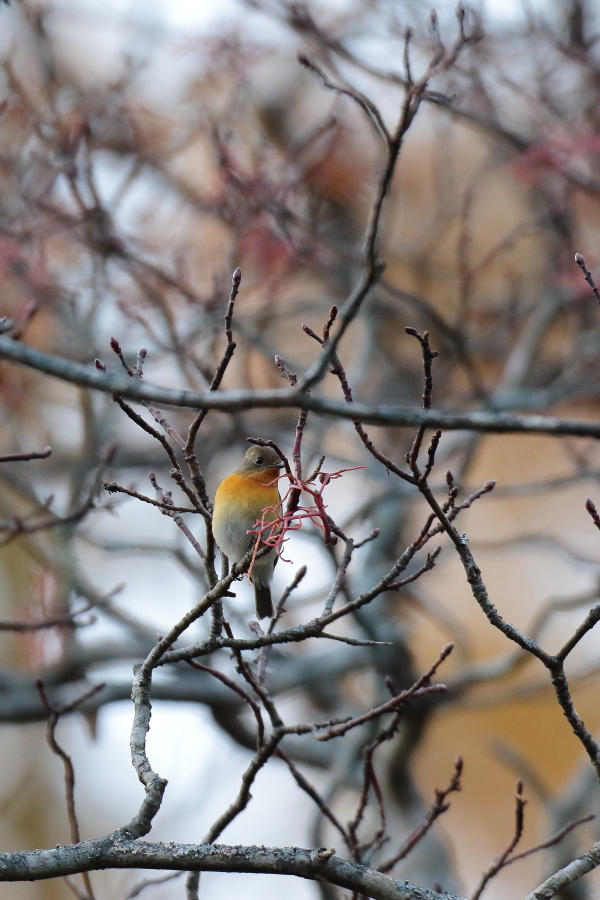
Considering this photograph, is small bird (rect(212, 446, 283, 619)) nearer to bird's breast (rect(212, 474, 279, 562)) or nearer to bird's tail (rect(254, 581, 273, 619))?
bird's breast (rect(212, 474, 279, 562))

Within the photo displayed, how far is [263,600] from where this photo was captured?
4.84 metres

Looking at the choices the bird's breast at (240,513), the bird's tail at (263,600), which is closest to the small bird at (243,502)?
the bird's breast at (240,513)

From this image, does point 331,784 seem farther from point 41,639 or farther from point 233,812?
point 233,812

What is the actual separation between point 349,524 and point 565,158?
3562 mm

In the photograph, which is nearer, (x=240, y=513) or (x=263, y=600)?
(x=240, y=513)

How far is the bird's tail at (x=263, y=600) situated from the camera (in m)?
4.80

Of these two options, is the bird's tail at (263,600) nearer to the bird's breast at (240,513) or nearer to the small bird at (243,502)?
the small bird at (243,502)

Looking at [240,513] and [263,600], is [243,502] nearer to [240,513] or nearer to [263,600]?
[240,513]

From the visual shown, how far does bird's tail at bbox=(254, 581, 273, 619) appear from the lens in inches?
189

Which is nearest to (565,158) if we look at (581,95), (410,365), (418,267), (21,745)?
(581,95)

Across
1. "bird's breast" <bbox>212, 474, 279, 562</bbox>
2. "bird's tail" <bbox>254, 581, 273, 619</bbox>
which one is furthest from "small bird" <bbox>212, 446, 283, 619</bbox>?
"bird's tail" <bbox>254, 581, 273, 619</bbox>

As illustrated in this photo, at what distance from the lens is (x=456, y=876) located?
6035 mm

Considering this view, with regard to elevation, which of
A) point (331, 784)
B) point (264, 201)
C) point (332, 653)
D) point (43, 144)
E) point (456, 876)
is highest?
point (43, 144)

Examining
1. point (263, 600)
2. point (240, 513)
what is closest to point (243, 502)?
point (240, 513)
